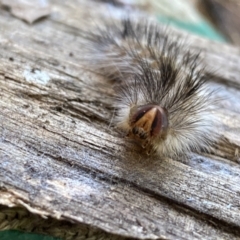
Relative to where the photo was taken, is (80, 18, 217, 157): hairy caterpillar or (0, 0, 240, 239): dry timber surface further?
(80, 18, 217, 157): hairy caterpillar

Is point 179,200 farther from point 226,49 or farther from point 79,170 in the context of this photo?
point 226,49

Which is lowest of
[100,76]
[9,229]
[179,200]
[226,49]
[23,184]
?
[9,229]

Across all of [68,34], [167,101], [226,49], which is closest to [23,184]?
[167,101]

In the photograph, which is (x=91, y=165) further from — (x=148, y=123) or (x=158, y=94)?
(x=158, y=94)

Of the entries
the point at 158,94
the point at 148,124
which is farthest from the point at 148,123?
the point at 158,94

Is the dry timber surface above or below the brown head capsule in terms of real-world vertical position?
below
